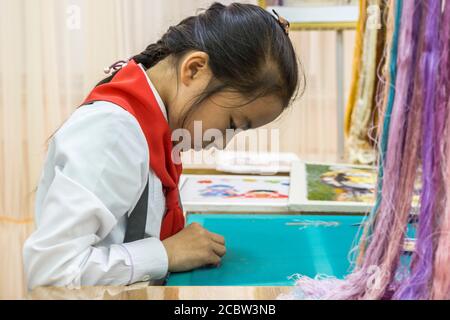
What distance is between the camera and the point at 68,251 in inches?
20.8

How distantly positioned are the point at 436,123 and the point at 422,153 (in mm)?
23

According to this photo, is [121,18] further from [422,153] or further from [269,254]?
[422,153]

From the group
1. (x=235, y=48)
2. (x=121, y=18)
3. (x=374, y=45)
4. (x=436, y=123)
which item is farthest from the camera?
(x=121, y=18)

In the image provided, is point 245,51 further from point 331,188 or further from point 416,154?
point 331,188

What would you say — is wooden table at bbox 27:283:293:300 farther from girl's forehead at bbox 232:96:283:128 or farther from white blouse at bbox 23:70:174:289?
girl's forehead at bbox 232:96:283:128

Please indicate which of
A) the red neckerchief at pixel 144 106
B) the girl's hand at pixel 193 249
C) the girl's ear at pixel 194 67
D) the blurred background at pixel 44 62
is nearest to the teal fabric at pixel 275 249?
the girl's hand at pixel 193 249

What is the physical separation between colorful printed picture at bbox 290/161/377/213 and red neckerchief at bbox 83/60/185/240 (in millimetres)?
309

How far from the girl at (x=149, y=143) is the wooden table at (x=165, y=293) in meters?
0.10

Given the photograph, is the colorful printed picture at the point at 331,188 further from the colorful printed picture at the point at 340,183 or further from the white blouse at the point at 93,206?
the white blouse at the point at 93,206

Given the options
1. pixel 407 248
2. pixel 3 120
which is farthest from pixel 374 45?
pixel 3 120

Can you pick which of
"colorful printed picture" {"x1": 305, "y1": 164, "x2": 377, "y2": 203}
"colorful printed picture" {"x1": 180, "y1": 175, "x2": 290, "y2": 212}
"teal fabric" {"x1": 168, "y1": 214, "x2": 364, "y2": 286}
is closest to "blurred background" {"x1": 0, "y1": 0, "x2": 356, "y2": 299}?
"colorful printed picture" {"x1": 305, "y1": 164, "x2": 377, "y2": 203}

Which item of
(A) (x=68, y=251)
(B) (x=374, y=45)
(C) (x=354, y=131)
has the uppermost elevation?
(B) (x=374, y=45)

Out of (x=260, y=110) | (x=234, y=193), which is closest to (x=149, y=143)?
(x=260, y=110)

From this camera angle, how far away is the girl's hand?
65cm
